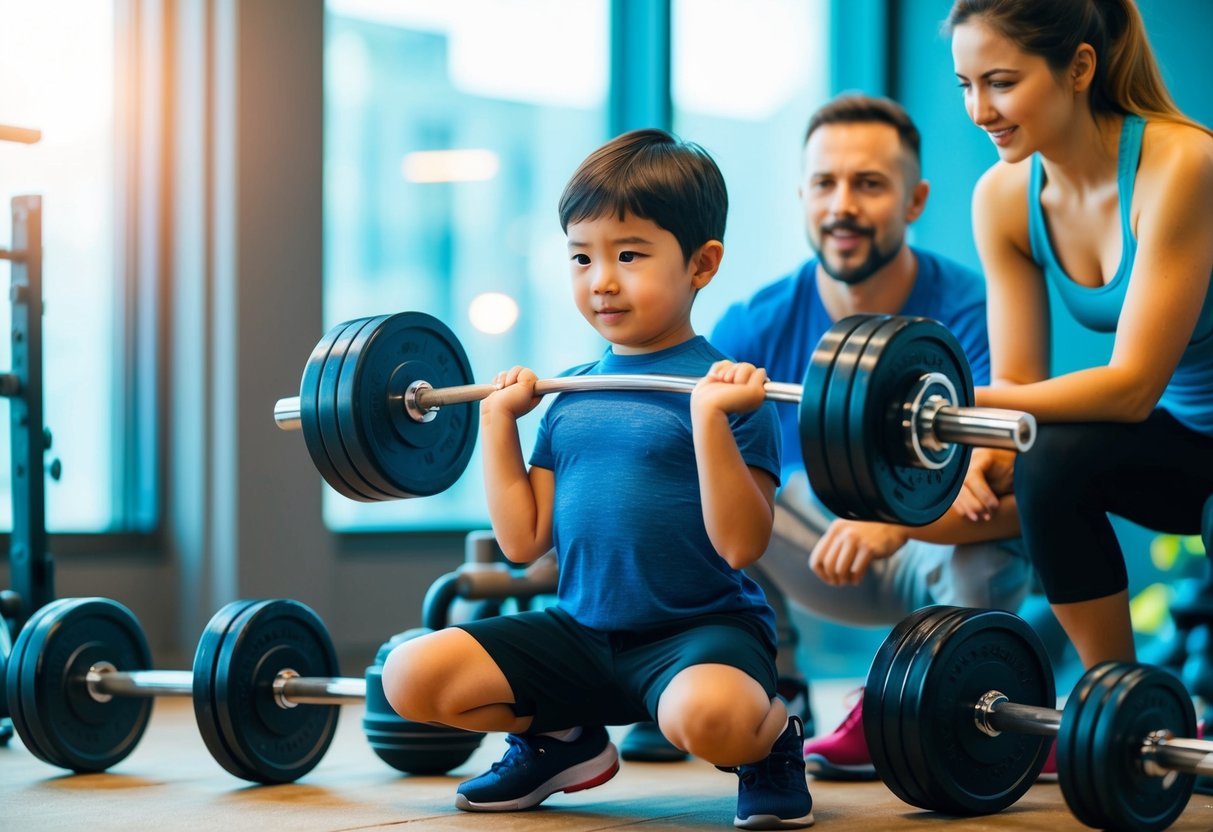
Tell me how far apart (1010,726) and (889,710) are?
0.41ft

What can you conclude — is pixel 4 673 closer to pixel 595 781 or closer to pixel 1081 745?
pixel 595 781

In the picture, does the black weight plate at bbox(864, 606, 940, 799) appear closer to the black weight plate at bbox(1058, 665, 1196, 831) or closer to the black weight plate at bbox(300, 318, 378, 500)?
the black weight plate at bbox(1058, 665, 1196, 831)

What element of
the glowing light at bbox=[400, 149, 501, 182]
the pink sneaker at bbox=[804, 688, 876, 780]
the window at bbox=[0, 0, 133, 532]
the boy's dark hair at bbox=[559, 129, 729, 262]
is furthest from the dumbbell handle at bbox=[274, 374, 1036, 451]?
the glowing light at bbox=[400, 149, 501, 182]

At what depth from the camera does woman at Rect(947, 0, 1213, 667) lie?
1.60 m

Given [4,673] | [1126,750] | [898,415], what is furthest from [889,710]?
[4,673]

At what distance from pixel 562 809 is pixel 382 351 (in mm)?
→ 542

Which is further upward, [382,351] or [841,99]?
[841,99]

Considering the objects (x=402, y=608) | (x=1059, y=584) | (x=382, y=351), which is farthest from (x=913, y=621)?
(x=402, y=608)

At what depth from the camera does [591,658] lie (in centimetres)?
153

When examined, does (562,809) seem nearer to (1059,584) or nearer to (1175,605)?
(1059,584)

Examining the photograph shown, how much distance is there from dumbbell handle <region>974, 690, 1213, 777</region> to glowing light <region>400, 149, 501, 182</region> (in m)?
2.23

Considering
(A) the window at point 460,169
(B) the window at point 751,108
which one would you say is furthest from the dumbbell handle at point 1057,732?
(B) the window at point 751,108

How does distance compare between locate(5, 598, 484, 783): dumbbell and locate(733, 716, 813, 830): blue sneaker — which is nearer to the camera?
locate(733, 716, 813, 830): blue sneaker

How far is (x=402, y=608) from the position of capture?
325 cm
